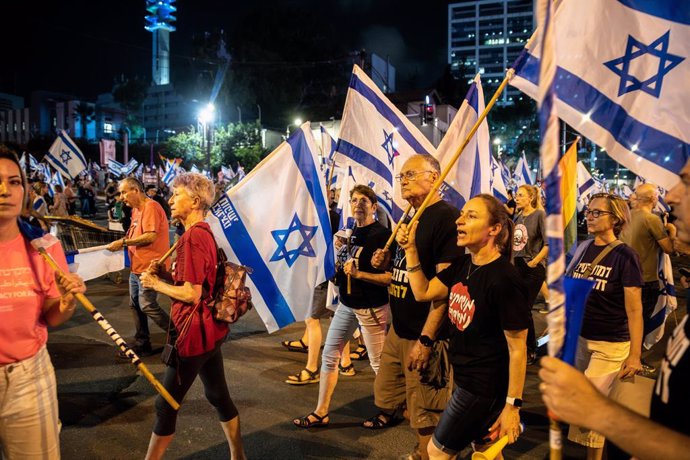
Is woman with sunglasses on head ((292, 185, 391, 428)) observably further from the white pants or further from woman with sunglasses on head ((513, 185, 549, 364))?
woman with sunglasses on head ((513, 185, 549, 364))

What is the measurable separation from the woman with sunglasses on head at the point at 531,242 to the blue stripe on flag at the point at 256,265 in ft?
10.5

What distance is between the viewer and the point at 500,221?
9.77 feet

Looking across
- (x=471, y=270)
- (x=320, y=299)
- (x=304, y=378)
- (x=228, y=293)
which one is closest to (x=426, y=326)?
(x=471, y=270)

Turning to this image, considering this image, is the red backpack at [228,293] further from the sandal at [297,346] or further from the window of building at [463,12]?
the window of building at [463,12]

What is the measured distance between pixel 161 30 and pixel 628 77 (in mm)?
151989

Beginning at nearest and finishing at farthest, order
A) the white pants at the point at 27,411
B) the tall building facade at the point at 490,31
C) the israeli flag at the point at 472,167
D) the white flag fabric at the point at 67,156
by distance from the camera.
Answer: the white pants at the point at 27,411 < the israeli flag at the point at 472,167 < the white flag fabric at the point at 67,156 < the tall building facade at the point at 490,31

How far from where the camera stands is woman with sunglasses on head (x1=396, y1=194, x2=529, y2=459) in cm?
269

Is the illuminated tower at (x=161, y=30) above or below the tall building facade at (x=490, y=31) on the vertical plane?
below

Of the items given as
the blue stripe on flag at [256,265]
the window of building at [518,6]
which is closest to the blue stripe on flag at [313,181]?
the blue stripe on flag at [256,265]

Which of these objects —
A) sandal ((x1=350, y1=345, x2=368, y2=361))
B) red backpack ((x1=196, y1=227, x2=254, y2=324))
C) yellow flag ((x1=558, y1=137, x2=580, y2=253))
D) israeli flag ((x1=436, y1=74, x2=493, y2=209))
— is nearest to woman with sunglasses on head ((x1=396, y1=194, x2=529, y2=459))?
red backpack ((x1=196, y1=227, x2=254, y2=324))

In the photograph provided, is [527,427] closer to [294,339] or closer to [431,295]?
[431,295]

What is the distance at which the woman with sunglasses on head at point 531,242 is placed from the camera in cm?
641

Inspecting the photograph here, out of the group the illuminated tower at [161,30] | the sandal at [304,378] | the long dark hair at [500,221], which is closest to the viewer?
the long dark hair at [500,221]

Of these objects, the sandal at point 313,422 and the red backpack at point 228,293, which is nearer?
the red backpack at point 228,293
